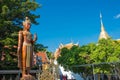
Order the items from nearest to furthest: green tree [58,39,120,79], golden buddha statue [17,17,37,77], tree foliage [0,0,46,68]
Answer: golden buddha statue [17,17,37,77] → tree foliage [0,0,46,68] → green tree [58,39,120,79]

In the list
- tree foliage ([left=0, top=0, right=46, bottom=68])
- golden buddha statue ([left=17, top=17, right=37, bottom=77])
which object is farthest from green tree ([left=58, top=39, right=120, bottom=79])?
golden buddha statue ([left=17, top=17, right=37, bottom=77])

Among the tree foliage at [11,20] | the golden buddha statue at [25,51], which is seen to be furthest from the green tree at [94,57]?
the golden buddha statue at [25,51]

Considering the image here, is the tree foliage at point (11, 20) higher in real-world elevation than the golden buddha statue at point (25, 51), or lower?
higher

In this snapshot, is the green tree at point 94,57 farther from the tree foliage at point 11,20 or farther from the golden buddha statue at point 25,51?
the golden buddha statue at point 25,51

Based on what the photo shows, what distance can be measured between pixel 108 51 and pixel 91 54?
8.28ft

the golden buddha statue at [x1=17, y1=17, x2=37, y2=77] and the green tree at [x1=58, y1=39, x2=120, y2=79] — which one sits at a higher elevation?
the green tree at [x1=58, y1=39, x2=120, y2=79]

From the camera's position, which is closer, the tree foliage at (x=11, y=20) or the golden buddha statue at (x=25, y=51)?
the golden buddha statue at (x=25, y=51)

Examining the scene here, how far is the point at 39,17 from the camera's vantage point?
26406 mm

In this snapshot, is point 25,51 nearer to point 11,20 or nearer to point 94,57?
point 11,20

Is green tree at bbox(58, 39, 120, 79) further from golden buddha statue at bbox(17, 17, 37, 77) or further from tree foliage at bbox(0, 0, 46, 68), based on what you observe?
golden buddha statue at bbox(17, 17, 37, 77)

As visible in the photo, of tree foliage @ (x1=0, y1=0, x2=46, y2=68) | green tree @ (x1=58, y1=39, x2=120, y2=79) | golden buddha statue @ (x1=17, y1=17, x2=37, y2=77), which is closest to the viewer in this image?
golden buddha statue @ (x1=17, y1=17, x2=37, y2=77)

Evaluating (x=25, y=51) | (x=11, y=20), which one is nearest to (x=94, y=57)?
(x=11, y=20)

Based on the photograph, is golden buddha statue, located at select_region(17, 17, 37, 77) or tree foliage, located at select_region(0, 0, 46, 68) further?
tree foliage, located at select_region(0, 0, 46, 68)

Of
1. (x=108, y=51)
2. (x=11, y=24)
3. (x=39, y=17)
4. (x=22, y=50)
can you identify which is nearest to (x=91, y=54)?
(x=108, y=51)
